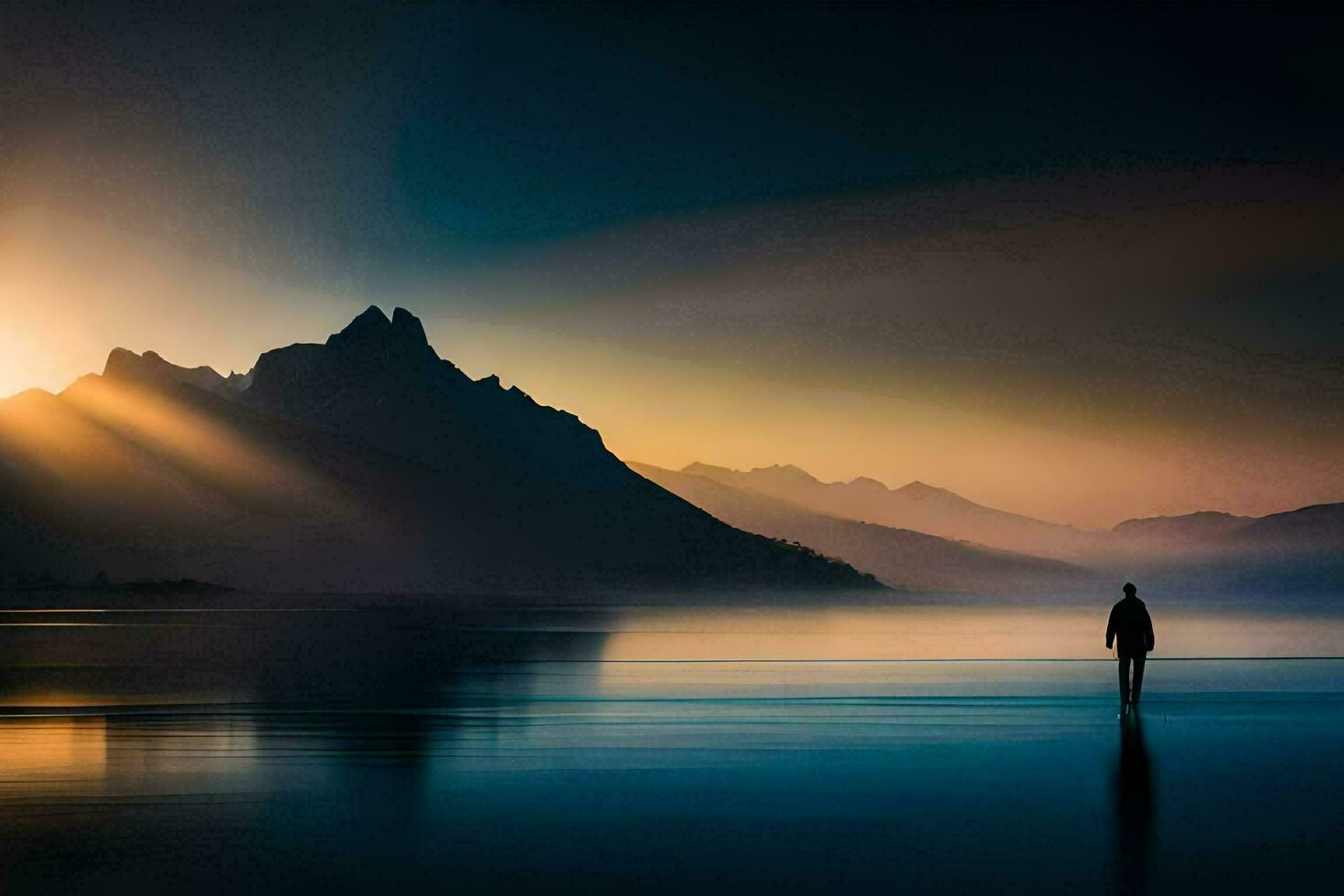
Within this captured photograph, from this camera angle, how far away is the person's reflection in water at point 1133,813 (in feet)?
39.9

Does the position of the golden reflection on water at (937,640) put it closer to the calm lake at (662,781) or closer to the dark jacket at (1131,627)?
the calm lake at (662,781)

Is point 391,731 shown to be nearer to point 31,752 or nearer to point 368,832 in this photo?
point 31,752

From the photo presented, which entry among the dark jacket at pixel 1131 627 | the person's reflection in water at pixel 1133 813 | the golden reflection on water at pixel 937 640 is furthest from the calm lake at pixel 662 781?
the golden reflection on water at pixel 937 640

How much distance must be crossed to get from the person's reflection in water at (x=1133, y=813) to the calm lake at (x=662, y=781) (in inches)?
2.3

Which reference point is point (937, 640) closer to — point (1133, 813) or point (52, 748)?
point (52, 748)

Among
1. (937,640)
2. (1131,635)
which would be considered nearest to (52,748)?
(1131,635)

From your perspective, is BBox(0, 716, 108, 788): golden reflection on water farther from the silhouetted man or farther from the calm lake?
the silhouetted man

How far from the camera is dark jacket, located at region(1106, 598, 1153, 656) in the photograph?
2581cm

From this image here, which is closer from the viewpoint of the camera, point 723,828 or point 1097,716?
point 723,828

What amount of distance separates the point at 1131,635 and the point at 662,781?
39.3ft

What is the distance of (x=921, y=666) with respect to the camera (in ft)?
137

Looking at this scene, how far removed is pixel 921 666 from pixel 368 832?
97.9ft

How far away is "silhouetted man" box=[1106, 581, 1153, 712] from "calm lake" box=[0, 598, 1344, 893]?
731mm

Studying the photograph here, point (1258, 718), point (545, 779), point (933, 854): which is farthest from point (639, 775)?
point (1258, 718)
